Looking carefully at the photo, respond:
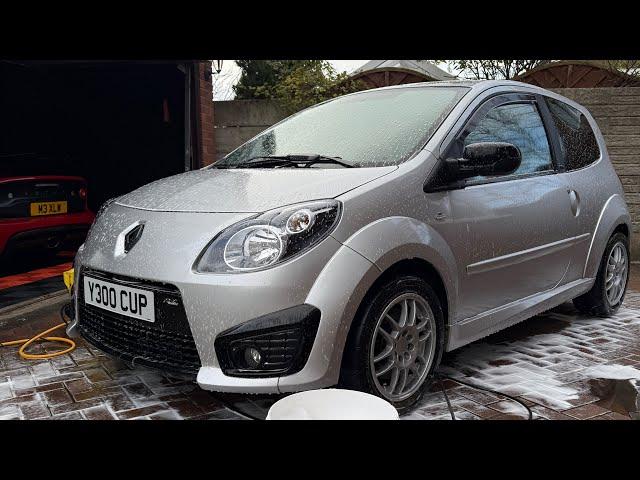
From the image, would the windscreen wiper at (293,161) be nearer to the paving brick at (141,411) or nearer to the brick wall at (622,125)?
the paving brick at (141,411)

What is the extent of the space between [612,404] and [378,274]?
1448 millimetres

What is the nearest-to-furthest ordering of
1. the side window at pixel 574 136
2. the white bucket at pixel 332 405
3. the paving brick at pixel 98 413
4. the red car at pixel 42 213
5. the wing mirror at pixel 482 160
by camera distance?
the white bucket at pixel 332 405
the paving brick at pixel 98 413
the wing mirror at pixel 482 160
the side window at pixel 574 136
the red car at pixel 42 213

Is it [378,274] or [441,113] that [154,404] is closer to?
[378,274]

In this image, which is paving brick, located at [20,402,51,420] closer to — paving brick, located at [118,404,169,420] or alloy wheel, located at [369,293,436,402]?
paving brick, located at [118,404,169,420]

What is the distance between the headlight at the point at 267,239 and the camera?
2.43 metres

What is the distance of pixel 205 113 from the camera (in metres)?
7.34

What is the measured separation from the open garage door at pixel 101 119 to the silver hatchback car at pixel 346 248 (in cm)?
588

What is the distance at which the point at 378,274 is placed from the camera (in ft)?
8.38

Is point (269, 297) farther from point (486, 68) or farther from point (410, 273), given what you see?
point (486, 68)

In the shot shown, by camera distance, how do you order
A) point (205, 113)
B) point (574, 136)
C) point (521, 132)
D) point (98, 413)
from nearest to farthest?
point (98, 413) < point (521, 132) < point (574, 136) < point (205, 113)

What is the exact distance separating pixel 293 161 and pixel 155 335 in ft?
3.76

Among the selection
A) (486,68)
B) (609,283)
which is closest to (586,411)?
(609,283)

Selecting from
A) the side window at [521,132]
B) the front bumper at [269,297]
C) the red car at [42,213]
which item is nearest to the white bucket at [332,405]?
the front bumper at [269,297]
